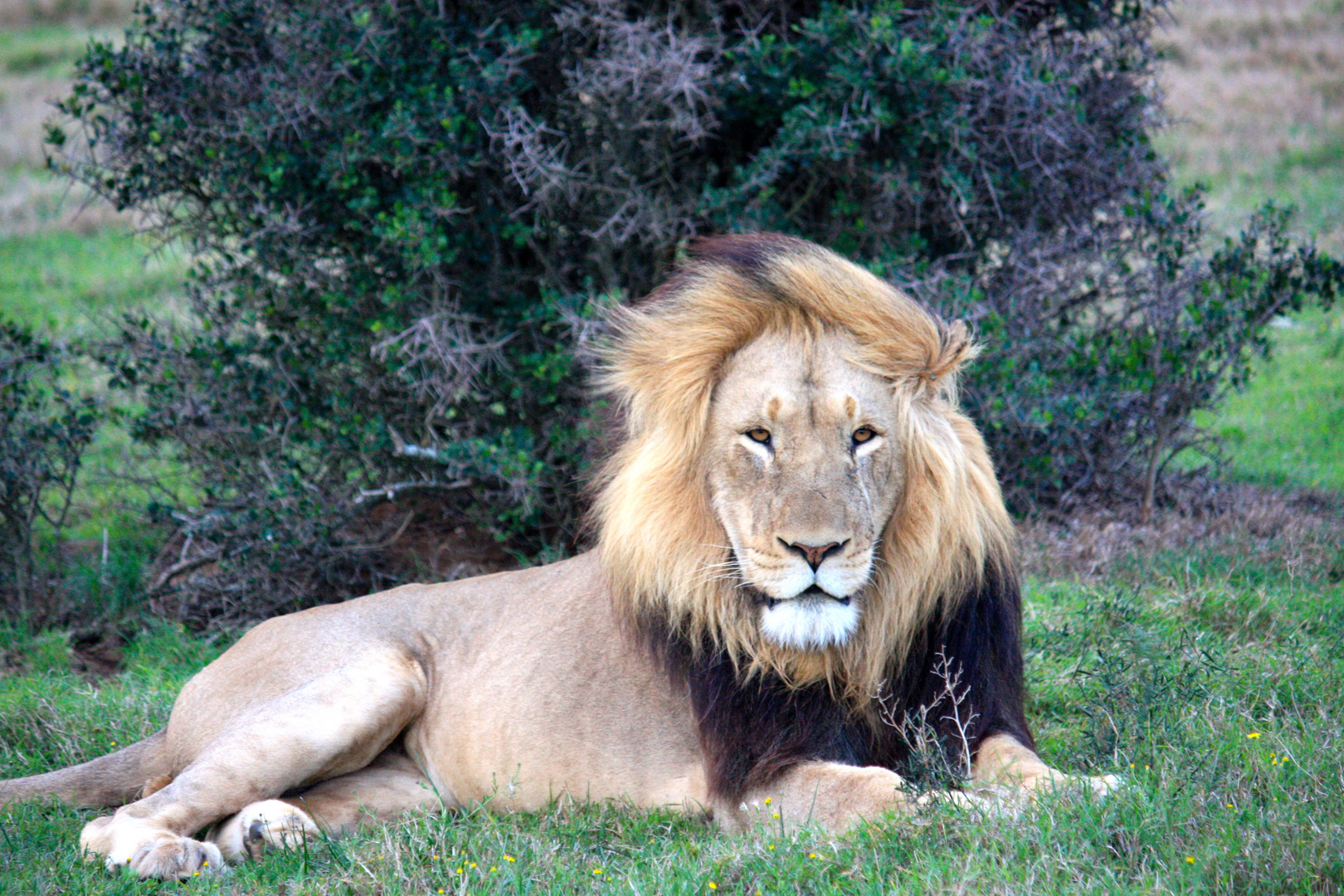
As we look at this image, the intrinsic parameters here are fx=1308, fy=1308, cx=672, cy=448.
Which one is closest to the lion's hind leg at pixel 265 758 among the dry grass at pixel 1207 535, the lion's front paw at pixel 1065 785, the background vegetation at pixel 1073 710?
the background vegetation at pixel 1073 710

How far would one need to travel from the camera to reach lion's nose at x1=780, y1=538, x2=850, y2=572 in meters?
2.98

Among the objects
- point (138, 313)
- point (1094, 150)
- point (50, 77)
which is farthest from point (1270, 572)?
point (50, 77)

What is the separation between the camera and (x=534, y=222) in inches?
241

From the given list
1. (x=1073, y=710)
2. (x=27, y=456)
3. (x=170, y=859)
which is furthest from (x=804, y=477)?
(x=27, y=456)

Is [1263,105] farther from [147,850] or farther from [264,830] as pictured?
[147,850]

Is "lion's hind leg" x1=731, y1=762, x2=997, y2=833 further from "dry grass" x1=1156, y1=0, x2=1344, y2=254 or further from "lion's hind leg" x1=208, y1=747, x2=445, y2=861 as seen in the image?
"dry grass" x1=1156, y1=0, x2=1344, y2=254

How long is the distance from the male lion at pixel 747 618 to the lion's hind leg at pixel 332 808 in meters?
0.01

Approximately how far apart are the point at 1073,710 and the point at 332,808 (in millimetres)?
2348

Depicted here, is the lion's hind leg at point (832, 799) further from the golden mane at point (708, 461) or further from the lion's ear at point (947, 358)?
the lion's ear at point (947, 358)

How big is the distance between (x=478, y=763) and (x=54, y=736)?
173 centimetres

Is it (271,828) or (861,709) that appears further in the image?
(271,828)

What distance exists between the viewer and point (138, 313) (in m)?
6.91

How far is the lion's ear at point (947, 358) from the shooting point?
10.7 feet

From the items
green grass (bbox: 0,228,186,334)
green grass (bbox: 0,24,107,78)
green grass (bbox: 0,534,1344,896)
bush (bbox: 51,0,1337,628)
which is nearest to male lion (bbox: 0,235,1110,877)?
green grass (bbox: 0,534,1344,896)
